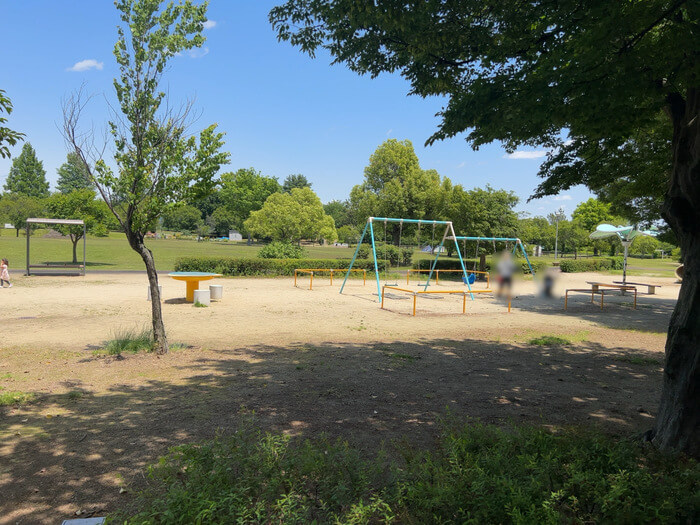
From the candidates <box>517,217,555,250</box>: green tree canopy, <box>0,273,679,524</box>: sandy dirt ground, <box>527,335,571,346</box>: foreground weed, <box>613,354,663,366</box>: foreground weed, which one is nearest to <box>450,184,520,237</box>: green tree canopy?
<box>517,217,555,250</box>: green tree canopy

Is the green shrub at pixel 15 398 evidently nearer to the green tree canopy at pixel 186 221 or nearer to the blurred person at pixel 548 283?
the blurred person at pixel 548 283

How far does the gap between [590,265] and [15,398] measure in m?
39.8

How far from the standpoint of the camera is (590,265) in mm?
37344

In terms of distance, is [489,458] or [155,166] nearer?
[489,458]

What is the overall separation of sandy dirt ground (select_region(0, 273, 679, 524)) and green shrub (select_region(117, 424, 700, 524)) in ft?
2.33

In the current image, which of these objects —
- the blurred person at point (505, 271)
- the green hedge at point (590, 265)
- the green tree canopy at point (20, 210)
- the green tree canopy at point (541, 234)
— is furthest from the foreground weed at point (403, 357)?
the green tree canopy at point (20, 210)

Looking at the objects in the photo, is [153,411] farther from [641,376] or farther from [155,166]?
[641,376]

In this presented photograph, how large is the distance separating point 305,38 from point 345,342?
219 inches

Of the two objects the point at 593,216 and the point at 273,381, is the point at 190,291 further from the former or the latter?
the point at 593,216

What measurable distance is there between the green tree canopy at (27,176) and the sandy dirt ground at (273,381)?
306ft

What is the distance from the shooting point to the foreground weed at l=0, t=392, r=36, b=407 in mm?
5090

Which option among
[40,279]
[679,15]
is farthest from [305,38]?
[40,279]

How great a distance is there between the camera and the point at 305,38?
19.0ft

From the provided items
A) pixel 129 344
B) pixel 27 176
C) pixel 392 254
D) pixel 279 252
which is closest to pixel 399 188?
pixel 392 254
